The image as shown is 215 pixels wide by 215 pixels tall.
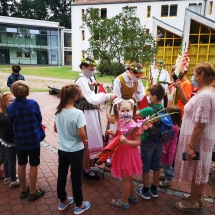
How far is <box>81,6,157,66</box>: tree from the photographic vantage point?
787 cm

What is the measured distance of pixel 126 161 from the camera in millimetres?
2746

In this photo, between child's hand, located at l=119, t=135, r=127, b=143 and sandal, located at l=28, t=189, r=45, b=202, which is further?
sandal, located at l=28, t=189, r=45, b=202

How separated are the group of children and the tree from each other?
5227 millimetres

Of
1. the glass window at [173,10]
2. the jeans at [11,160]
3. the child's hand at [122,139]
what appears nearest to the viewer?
the child's hand at [122,139]

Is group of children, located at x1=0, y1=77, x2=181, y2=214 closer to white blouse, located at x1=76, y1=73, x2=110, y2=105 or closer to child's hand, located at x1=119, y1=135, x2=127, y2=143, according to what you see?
child's hand, located at x1=119, y1=135, x2=127, y2=143

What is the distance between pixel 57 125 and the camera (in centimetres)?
273

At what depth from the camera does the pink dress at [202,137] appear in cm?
243

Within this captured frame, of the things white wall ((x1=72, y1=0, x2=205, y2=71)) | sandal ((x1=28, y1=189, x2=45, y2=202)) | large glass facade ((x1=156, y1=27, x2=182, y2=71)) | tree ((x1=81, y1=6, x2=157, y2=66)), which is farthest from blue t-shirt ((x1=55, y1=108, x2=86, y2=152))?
white wall ((x1=72, y1=0, x2=205, y2=71))

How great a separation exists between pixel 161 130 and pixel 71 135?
3.86 feet

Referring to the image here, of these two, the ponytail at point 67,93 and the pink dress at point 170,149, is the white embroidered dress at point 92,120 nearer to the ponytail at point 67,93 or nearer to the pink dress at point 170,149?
the ponytail at point 67,93

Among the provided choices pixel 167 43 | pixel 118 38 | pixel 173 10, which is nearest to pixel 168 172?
pixel 118 38

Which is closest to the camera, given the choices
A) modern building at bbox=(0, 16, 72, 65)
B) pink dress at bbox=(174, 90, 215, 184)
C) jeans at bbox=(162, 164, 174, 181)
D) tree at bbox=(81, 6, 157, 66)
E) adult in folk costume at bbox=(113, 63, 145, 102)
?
pink dress at bbox=(174, 90, 215, 184)

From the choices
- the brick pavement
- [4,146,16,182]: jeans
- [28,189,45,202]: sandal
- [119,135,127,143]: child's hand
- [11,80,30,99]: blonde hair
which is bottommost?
the brick pavement

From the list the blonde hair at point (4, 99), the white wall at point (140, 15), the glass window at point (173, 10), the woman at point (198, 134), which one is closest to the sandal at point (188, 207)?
the woman at point (198, 134)
